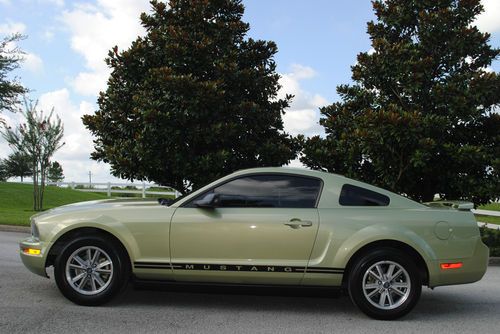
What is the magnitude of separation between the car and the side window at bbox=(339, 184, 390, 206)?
1 centimetres

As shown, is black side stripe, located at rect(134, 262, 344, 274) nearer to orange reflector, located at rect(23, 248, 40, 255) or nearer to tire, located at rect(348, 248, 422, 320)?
tire, located at rect(348, 248, 422, 320)

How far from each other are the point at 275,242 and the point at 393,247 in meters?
1.27

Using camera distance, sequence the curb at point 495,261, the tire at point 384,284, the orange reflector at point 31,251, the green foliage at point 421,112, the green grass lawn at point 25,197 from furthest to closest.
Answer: the green grass lawn at point 25,197
the green foliage at point 421,112
the curb at point 495,261
the orange reflector at point 31,251
the tire at point 384,284

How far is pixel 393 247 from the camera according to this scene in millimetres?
5570

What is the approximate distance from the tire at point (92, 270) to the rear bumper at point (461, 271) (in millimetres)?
3253

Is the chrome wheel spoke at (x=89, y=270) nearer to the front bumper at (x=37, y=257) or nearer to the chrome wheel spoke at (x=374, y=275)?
the front bumper at (x=37, y=257)

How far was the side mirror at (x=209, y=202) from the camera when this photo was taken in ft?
18.1

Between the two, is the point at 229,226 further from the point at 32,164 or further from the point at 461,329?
the point at 32,164

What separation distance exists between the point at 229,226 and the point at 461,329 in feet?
8.31

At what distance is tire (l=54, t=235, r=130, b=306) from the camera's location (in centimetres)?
559

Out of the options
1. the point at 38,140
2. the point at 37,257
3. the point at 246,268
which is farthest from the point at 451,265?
the point at 38,140

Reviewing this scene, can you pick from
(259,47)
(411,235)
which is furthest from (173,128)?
(411,235)

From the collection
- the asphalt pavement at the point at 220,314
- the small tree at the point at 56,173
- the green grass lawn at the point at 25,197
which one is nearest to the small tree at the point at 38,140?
the green grass lawn at the point at 25,197

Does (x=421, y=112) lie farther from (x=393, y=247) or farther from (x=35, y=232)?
(x=35, y=232)
